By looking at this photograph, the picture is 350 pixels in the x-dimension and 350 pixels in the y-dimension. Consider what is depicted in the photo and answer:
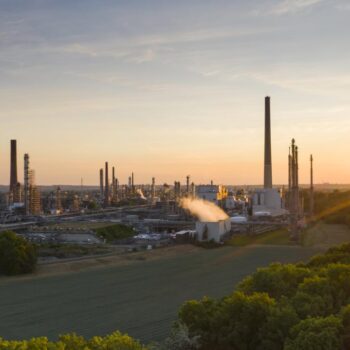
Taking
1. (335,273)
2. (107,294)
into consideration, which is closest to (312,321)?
(335,273)

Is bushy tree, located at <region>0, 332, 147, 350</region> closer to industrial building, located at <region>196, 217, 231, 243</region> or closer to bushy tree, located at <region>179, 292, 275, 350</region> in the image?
bushy tree, located at <region>179, 292, 275, 350</region>

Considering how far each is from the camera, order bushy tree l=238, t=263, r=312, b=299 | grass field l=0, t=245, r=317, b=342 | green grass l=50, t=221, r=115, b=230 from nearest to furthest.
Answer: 1. bushy tree l=238, t=263, r=312, b=299
2. grass field l=0, t=245, r=317, b=342
3. green grass l=50, t=221, r=115, b=230

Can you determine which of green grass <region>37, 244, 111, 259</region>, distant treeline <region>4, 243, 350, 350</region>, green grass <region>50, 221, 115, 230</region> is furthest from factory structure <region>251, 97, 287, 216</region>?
distant treeline <region>4, 243, 350, 350</region>

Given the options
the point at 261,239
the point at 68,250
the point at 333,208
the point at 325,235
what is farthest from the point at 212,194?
the point at 68,250

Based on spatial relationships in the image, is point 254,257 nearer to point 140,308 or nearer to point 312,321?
point 140,308

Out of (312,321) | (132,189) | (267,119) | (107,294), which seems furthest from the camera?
(132,189)

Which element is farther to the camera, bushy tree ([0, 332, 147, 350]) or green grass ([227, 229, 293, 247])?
green grass ([227, 229, 293, 247])
